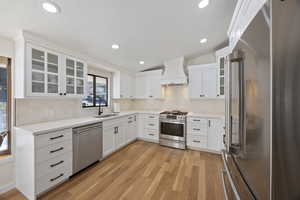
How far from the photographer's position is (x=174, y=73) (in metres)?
3.72

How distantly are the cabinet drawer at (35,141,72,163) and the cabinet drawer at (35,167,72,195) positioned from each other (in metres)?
0.25

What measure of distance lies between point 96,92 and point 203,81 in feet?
10.2

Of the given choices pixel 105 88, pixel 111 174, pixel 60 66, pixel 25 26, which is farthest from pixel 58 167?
pixel 105 88

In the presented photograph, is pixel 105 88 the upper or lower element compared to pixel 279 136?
upper

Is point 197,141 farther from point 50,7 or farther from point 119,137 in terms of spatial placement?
point 50,7

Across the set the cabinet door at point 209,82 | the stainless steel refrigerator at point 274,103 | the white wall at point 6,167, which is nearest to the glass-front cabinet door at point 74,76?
the white wall at point 6,167

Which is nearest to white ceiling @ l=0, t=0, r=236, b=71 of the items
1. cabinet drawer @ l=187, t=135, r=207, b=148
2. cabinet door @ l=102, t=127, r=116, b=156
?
cabinet door @ l=102, t=127, r=116, b=156

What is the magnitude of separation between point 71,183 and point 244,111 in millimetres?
2565

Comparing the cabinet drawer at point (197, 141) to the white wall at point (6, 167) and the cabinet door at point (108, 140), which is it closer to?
the cabinet door at point (108, 140)

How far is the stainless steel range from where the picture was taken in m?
3.27

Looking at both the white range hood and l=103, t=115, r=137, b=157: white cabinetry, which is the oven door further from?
the white range hood

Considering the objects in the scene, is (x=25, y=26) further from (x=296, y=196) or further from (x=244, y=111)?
(x=296, y=196)

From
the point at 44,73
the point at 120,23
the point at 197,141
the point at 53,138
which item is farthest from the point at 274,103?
the point at 197,141

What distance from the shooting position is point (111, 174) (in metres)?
2.16
